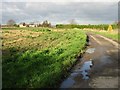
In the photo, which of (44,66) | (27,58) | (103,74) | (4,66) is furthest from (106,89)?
(27,58)

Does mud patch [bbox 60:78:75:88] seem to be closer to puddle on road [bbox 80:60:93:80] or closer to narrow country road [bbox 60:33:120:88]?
narrow country road [bbox 60:33:120:88]

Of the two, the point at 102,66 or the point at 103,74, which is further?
the point at 102,66

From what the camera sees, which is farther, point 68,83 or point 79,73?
point 79,73

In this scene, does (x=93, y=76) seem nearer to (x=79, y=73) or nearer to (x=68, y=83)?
(x=79, y=73)

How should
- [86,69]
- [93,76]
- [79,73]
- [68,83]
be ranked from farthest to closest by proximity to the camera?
A: [86,69]
[79,73]
[93,76]
[68,83]

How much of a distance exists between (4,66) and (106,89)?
5601mm

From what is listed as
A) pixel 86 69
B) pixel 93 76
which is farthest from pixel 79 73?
pixel 86 69

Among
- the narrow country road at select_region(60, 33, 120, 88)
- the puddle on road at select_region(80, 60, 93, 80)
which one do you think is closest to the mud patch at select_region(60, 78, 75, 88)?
the narrow country road at select_region(60, 33, 120, 88)

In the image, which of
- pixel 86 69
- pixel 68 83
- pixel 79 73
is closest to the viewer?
pixel 68 83

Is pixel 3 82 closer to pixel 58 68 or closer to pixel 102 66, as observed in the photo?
pixel 58 68

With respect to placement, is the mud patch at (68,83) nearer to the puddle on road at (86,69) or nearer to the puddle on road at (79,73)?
the puddle on road at (79,73)

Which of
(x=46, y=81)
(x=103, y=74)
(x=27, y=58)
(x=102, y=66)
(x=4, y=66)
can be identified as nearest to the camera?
(x=46, y=81)

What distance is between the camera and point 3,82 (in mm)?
10305

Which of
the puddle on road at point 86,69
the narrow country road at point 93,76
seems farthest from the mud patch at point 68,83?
the puddle on road at point 86,69
